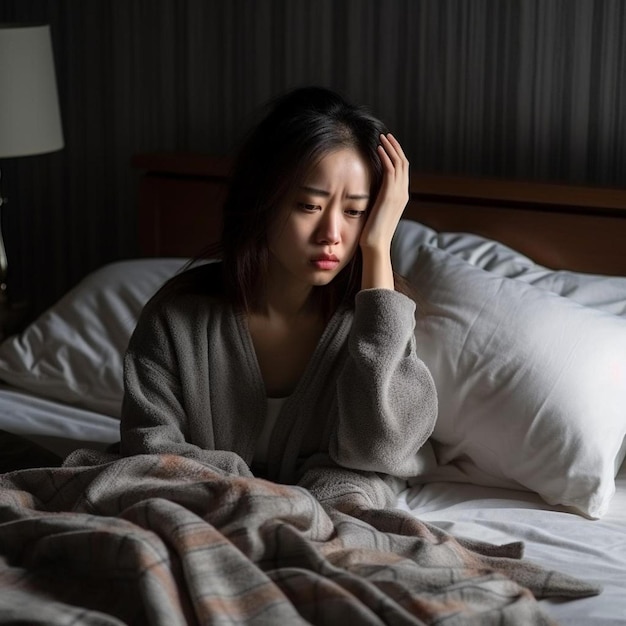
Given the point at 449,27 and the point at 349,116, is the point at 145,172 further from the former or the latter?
the point at 349,116

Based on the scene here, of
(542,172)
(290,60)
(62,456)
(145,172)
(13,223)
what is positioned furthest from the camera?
(13,223)

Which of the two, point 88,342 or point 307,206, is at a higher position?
point 307,206

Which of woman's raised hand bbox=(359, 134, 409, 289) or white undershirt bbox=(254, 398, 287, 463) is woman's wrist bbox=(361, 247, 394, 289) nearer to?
woman's raised hand bbox=(359, 134, 409, 289)

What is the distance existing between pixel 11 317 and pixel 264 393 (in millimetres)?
1180

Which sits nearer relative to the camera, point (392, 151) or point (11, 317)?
point (392, 151)

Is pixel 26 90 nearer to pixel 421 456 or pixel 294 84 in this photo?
pixel 294 84

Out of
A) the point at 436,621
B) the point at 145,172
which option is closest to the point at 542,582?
the point at 436,621

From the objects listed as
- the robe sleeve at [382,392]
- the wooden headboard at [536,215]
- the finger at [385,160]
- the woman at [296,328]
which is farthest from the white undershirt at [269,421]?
the wooden headboard at [536,215]

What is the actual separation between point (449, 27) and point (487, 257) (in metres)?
0.56

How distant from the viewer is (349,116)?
163cm

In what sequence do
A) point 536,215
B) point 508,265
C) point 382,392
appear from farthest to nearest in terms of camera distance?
point 536,215 → point 508,265 → point 382,392

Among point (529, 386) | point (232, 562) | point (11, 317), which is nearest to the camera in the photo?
point (232, 562)

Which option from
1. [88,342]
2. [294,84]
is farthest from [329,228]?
[294,84]

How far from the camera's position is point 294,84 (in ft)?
8.33
